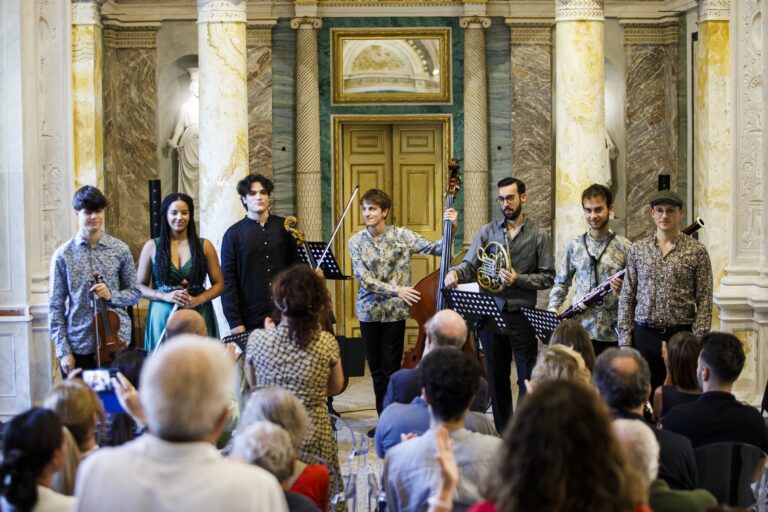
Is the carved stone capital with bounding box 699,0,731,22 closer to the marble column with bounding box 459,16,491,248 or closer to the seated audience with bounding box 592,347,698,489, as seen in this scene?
the marble column with bounding box 459,16,491,248

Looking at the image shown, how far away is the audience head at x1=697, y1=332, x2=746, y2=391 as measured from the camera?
4.83 m

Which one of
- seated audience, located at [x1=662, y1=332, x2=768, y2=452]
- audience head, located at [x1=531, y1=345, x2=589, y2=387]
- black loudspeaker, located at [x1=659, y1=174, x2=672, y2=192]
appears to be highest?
black loudspeaker, located at [x1=659, y1=174, x2=672, y2=192]

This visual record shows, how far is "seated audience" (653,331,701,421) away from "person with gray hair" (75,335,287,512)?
2.80 meters

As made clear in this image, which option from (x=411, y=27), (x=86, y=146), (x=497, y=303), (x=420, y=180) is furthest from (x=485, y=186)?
(x=497, y=303)

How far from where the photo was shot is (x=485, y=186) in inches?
464

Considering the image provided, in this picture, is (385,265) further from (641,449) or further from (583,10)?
(641,449)

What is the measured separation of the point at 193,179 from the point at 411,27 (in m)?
2.58

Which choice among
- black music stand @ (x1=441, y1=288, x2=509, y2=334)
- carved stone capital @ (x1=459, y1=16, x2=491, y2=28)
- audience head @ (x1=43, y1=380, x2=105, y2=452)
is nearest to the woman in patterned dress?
audience head @ (x1=43, y1=380, x2=105, y2=452)

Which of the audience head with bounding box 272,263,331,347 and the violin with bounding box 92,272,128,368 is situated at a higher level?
the audience head with bounding box 272,263,331,347

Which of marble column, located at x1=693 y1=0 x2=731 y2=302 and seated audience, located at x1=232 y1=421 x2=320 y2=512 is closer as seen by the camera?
seated audience, located at x1=232 y1=421 x2=320 y2=512

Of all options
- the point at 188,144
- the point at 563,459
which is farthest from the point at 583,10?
the point at 563,459

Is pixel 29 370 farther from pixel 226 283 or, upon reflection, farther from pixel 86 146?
pixel 86 146

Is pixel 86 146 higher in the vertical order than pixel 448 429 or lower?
higher

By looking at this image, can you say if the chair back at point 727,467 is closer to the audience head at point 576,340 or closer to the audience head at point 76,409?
the audience head at point 576,340
